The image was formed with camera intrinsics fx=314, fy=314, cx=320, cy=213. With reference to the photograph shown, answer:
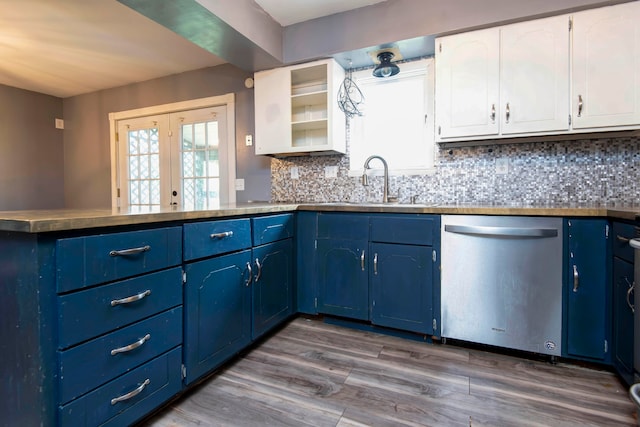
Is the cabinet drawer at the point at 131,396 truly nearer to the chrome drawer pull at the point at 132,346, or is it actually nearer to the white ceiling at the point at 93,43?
the chrome drawer pull at the point at 132,346

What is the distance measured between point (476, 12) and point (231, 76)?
7.47 ft

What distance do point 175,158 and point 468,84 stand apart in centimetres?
307

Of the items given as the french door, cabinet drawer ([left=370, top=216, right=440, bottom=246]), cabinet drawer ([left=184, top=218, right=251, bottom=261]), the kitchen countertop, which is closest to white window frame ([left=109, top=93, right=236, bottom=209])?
the french door

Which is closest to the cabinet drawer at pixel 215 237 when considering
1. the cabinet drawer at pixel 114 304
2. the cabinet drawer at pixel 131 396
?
the cabinet drawer at pixel 114 304

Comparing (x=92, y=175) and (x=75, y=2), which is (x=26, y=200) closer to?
(x=92, y=175)

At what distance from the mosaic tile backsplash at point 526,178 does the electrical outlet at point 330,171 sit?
0.05 meters

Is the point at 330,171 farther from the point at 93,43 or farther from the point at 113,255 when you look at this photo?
the point at 93,43

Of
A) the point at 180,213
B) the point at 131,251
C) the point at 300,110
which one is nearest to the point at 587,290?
the point at 180,213

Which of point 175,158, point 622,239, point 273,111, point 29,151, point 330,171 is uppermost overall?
point 273,111

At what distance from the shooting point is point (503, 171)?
2311 millimetres

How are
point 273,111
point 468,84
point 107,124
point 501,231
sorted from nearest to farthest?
point 501,231 < point 468,84 < point 273,111 < point 107,124

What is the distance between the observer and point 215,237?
1.59m

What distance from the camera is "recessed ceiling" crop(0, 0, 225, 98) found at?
2.38 meters

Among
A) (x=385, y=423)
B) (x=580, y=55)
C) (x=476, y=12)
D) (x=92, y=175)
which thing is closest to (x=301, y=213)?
(x=385, y=423)
